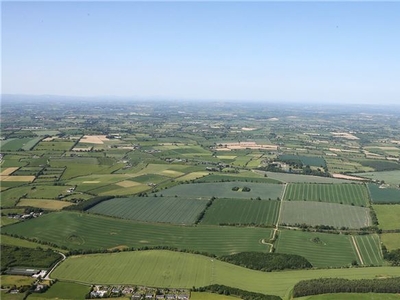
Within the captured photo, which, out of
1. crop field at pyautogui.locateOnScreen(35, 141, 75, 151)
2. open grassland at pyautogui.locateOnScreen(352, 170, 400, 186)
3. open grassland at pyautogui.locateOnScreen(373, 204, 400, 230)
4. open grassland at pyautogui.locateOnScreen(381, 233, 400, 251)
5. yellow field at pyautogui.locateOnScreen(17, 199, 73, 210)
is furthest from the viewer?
crop field at pyautogui.locateOnScreen(35, 141, 75, 151)

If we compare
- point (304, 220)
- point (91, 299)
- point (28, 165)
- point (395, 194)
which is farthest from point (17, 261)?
point (395, 194)

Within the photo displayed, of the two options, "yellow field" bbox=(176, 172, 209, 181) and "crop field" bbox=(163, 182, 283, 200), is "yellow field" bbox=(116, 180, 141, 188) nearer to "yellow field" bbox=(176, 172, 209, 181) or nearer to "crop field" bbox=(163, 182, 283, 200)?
"crop field" bbox=(163, 182, 283, 200)

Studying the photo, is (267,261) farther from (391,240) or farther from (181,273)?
(391,240)

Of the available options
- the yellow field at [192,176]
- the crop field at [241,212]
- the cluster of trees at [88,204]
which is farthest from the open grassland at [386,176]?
the cluster of trees at [88,204]

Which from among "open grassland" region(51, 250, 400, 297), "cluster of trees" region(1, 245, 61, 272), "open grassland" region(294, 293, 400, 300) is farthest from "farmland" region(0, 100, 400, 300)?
"open grassland" region(294, 293, 400, 300)

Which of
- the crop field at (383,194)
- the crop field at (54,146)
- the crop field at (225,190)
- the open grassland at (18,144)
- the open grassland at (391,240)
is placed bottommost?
the open grassland at (391,240)

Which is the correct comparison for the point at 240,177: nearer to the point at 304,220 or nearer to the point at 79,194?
the point at 304,220

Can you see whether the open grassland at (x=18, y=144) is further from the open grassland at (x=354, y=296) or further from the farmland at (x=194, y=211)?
the open grassland at (x=354, y=296)
